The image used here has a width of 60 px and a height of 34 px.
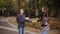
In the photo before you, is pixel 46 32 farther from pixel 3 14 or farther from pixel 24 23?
pixel 3 14

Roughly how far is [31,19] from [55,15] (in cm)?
41

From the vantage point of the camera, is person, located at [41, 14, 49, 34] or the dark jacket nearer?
person, located at [41, 14, 49, 34]

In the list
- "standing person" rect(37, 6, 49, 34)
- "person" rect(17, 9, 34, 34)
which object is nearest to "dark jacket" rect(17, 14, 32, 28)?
"person" rect(17, 9, 34, 34)

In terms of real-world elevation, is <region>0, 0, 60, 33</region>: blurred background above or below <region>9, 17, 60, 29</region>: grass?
above

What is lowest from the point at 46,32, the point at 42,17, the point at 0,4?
the point at 46,32

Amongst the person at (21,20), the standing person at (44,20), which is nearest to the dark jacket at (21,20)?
the person at (21,20)

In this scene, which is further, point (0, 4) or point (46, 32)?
point (0, 4)

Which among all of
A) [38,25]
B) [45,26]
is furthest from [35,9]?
[45,26]

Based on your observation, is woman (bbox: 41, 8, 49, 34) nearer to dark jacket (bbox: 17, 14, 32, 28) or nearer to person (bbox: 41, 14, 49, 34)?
person (bbox: 41, 14, 49, 34)

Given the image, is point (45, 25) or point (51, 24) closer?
point (45, 25)

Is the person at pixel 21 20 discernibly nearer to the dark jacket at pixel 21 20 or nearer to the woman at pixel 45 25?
the dark jacket at pixel 21 20

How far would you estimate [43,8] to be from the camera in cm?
349

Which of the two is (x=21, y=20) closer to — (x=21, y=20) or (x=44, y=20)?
(x=21, y=20)

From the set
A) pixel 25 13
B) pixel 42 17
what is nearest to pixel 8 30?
pixel 25 13
